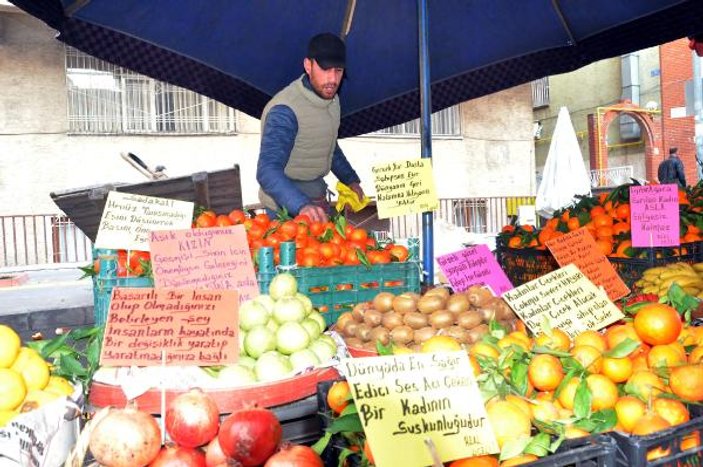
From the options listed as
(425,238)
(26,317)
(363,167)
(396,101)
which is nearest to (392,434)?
(425,238)

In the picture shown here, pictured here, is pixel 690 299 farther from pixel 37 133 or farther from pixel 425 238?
pixel 37 133

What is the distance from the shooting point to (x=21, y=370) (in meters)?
1.86

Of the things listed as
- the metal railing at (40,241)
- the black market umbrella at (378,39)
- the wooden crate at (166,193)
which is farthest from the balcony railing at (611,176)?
the wooden crate at (166,193)

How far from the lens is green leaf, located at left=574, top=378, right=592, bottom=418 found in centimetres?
147

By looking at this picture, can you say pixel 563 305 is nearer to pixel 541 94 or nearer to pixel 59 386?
pixel 59 386

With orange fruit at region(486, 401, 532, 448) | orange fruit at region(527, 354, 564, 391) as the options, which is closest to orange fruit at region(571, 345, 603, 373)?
orange fruit at region(527, 354, 564, 391)

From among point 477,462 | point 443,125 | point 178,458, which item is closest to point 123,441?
point 178,458

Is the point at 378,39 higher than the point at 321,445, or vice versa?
the point at 378,39

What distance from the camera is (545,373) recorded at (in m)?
1.66

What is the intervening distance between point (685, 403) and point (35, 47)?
43.8ft

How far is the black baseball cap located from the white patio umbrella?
9.74 meters

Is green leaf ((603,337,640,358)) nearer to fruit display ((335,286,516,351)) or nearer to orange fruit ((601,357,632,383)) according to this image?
orange fruit ((601,357,632,383))

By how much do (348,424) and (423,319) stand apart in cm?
118

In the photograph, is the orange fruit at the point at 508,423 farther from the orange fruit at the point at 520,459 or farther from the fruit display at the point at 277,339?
the fruit display at the point at 277,339
